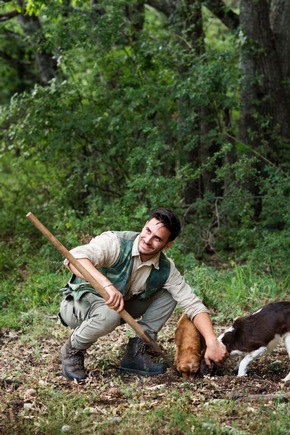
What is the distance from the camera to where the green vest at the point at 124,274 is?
6.39m

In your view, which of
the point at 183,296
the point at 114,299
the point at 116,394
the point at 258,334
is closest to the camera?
the point at 114,299

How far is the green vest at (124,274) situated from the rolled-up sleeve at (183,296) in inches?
2.7

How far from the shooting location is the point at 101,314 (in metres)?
6.29

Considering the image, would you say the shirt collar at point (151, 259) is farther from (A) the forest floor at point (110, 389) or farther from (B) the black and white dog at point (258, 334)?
(A) the forest floor at point (110, 389)

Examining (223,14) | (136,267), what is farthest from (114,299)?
(223,14)

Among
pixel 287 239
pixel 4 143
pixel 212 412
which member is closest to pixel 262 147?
pixel 287 239

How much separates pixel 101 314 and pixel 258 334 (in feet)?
4.16

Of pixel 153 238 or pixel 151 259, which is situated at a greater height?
pixel 153 238

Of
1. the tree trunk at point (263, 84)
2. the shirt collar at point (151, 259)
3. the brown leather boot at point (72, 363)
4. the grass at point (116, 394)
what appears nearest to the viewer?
the grass at point (116, 394)

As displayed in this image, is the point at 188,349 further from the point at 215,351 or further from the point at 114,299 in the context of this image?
the point at 114,299

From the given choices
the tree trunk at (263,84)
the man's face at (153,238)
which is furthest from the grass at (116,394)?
the tree trunk at (263,84)

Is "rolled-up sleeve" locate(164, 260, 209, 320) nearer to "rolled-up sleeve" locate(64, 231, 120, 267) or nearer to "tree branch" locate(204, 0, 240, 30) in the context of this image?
"rolled-up sleeve" locate(64, 231, 120, 267)

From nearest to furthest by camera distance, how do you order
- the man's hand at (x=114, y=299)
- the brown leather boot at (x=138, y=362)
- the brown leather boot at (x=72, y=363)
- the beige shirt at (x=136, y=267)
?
the man's hand at (x=114, y=299), the beige shirt at (x=136, y=267), the brown leather boot at (x=72, y=363), the brown leather boot at (x=138, y=362)

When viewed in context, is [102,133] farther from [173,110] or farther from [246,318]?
[246,318]
